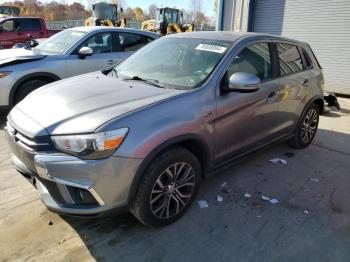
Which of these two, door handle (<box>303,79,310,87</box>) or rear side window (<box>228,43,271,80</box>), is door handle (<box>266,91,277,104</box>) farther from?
door handle (<box>303,79,310,87</box>)

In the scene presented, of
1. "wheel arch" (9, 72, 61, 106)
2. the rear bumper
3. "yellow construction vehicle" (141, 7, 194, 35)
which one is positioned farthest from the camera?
"yellow construction vehicle" (141, 7, 194, 35)

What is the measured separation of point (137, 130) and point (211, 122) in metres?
0.87

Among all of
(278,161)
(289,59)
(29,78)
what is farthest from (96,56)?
(278,161)

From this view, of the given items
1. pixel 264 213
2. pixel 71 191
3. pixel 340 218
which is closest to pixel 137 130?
pixel 71 191

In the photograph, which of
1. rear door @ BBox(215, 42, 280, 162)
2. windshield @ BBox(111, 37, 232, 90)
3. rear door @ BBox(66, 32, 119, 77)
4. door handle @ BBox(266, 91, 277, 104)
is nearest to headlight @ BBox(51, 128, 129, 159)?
windshield @ BBox(111, 37, 232, 90)

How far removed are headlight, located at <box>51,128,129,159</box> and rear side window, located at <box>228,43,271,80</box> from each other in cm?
147

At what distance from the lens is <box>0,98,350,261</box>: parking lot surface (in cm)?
279

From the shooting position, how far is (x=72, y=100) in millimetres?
3016

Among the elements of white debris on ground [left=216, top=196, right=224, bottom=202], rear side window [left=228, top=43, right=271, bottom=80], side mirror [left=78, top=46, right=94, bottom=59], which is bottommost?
white debris on ground [left=216, top=196, right=224, bottom=202]

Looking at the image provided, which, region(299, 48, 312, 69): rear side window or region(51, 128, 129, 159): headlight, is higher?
Answer: region(299, 48, 312, 69): rear side window

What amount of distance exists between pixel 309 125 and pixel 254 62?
71.3 inches

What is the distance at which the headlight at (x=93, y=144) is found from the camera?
2.48 metres

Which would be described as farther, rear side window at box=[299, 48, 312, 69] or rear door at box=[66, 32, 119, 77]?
rear door at box=[66, 32, 119, 77]

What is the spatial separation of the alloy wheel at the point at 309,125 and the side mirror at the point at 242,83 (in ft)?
6.58
